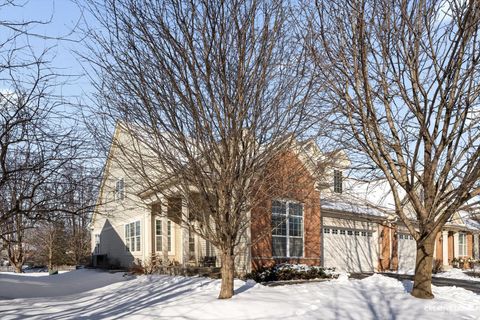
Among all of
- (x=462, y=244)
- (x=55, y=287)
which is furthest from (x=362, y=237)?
(x=55, y=287)

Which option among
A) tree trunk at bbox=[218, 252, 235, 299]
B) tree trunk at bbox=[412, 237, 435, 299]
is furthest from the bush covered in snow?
tree trunk at bbox=[412, 237, 435, 299]

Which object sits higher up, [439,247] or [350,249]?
[350,249]

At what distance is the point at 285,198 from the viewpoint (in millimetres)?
12391

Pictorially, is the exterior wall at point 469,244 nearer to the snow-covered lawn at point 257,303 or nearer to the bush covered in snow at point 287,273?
the bush covered in snow at point 287,273

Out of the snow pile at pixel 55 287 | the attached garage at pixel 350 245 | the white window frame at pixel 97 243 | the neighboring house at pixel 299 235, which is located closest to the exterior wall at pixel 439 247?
the neighboring house at pixel 299 235

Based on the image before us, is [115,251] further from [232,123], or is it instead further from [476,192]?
[476,192]

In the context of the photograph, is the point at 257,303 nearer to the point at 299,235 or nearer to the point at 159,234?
the point at 299,235

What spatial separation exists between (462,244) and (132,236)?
2126cm

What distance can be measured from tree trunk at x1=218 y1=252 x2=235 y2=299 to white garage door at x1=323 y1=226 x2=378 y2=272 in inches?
443

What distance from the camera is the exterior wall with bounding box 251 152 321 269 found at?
11.5 metres

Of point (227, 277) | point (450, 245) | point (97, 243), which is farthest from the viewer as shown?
point (97, 243)

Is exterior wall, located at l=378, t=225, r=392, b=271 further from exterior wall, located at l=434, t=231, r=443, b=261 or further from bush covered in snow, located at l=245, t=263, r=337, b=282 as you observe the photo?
bush covered in snow, located at l=245, t=263, r=337, b=282

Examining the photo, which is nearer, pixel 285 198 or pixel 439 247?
pixel 285 198

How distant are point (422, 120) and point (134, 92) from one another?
621 centimetres
